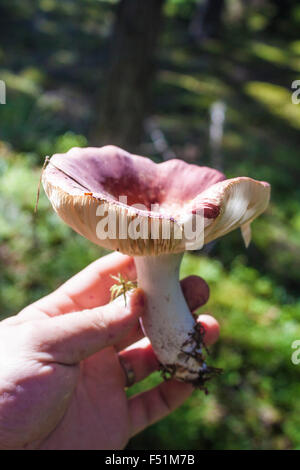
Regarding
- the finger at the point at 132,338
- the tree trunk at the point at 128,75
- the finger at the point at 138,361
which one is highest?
the tree trunk at the point at 128,75

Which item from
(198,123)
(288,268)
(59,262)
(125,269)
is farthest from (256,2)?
(125,269)

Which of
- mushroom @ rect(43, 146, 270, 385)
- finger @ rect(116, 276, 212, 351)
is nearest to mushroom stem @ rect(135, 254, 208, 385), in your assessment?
mushroom @ rect(43, 146, 270, 385)

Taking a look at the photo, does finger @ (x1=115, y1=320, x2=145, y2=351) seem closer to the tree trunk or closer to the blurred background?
the blurred background

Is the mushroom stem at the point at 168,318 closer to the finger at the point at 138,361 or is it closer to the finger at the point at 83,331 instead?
the finger at the point at 83,331

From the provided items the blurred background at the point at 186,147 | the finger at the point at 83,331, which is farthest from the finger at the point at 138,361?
the blurred background at the point at 186,147

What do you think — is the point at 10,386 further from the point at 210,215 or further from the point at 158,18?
the point at 158,18

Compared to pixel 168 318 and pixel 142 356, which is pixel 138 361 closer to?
pixel 142 356

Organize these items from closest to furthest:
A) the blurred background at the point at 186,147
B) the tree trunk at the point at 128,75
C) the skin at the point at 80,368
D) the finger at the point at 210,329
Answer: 1. the skin at the point at 80,368
2. the finger at the point at 210,329
3. the blurred background at the point at 186,147
4. the tree trunk at the point at 128,75

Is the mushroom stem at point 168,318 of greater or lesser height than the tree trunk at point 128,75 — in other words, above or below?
below
